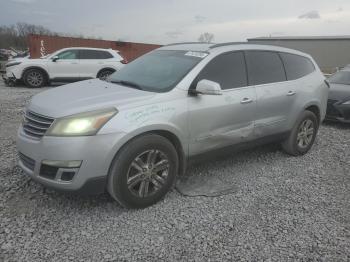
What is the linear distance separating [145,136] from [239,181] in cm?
163

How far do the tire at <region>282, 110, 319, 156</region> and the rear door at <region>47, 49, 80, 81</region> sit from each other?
34.5 feet

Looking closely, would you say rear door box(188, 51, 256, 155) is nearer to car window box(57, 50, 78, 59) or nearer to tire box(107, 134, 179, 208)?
tire box(107, 134, 179, 208)

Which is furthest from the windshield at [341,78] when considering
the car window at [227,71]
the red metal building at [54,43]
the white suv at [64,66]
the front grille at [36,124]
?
the red metal building at [54,43]

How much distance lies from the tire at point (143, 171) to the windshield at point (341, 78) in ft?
22.9

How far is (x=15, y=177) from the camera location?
433cm

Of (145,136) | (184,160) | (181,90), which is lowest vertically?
(184,160)

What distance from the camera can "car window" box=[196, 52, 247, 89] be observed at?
4.26 metres

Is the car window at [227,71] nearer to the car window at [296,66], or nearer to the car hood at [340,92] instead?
the car window at [296,66]

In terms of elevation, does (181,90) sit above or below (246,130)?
above

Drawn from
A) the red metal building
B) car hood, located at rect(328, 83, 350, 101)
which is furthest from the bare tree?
car hood, located at rect(328, 83, 350, 101)

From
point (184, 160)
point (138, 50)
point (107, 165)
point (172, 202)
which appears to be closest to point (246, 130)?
point (184, 160)

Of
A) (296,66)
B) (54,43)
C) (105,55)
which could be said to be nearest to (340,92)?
(296,66)

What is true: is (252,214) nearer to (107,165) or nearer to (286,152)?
(107,165)

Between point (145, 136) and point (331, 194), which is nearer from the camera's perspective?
point (145, 136)
